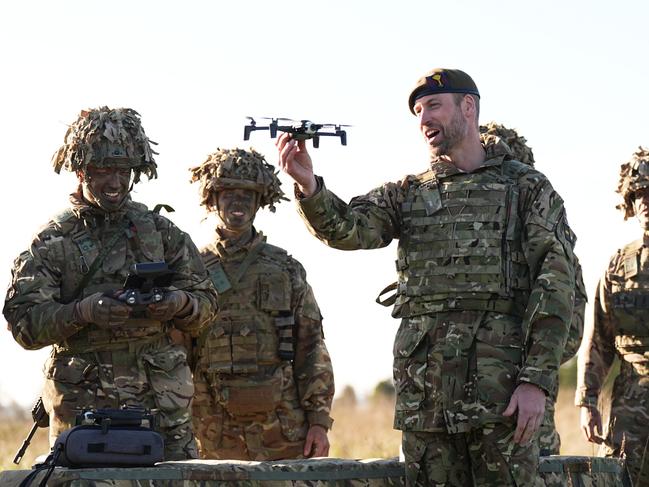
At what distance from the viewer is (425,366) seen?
830 centimetres

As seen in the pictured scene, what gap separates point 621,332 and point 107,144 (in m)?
4.68

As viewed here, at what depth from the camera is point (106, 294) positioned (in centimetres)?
891

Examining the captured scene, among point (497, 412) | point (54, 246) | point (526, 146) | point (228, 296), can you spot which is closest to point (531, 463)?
point (497, 412)

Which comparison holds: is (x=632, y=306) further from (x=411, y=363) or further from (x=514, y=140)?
(x=411, y=363)

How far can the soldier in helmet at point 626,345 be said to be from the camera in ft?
39.2

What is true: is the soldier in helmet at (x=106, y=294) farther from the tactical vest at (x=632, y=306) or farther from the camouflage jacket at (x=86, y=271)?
the tactical vest at (x=632, y=306)

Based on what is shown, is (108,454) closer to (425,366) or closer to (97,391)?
(97,391)

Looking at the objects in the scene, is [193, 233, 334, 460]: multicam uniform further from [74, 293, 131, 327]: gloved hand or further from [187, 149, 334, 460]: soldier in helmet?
[74, 293, 131, 327]: gloved hand

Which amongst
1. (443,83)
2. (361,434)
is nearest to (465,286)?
(443,83)

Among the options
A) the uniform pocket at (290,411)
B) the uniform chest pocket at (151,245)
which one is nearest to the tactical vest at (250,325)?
the uniform pocket at (290,411)

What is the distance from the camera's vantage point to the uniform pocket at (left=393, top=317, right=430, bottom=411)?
830cm

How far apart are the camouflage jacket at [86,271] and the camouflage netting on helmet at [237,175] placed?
209cm

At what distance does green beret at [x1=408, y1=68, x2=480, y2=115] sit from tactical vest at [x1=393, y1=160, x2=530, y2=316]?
1.45 ft

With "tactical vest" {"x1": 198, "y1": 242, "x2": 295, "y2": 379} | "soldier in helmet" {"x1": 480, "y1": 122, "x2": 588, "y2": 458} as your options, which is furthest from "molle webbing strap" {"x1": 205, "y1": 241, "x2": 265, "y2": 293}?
"soldier in helmet" {"x1": 480, "y1": 122, "x2": 588, "y2": 458}
